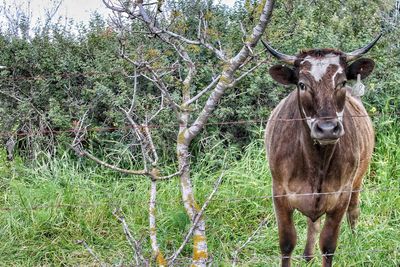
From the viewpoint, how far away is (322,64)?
379 cm

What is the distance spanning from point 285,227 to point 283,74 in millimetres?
1104

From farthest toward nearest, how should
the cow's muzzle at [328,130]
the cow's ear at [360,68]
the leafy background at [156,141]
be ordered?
the leafy background at [156,141]
the cow's ear at [360,68]
the cow's muzzle at [328,130]

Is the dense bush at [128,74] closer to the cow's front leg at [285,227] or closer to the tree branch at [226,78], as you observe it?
the cow's front leg at [285,227]

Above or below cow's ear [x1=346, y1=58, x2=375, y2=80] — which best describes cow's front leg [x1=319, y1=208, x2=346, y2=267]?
below

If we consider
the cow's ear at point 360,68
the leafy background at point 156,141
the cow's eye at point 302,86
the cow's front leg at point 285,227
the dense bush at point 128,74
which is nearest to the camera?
the cow's eye at point 302,86

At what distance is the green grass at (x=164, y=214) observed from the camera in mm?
5020

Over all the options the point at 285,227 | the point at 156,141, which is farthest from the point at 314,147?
the point at 156,141

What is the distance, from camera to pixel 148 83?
7.50 metres

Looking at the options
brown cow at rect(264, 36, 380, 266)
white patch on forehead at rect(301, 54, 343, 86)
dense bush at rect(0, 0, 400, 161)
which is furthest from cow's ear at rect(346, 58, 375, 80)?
dense bush at rect(0, 0, 400, 161)

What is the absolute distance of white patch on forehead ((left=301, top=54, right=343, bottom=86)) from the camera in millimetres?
3740

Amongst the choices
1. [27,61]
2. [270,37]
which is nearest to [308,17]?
[270,37]

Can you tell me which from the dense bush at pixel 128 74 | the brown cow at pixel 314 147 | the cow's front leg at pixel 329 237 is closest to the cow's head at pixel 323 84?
the brown cow at pixel 314 147

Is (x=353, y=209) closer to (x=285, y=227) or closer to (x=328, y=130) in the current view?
(x=285, y=227)

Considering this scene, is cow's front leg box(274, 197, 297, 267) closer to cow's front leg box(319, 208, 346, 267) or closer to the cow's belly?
the cow's belly
